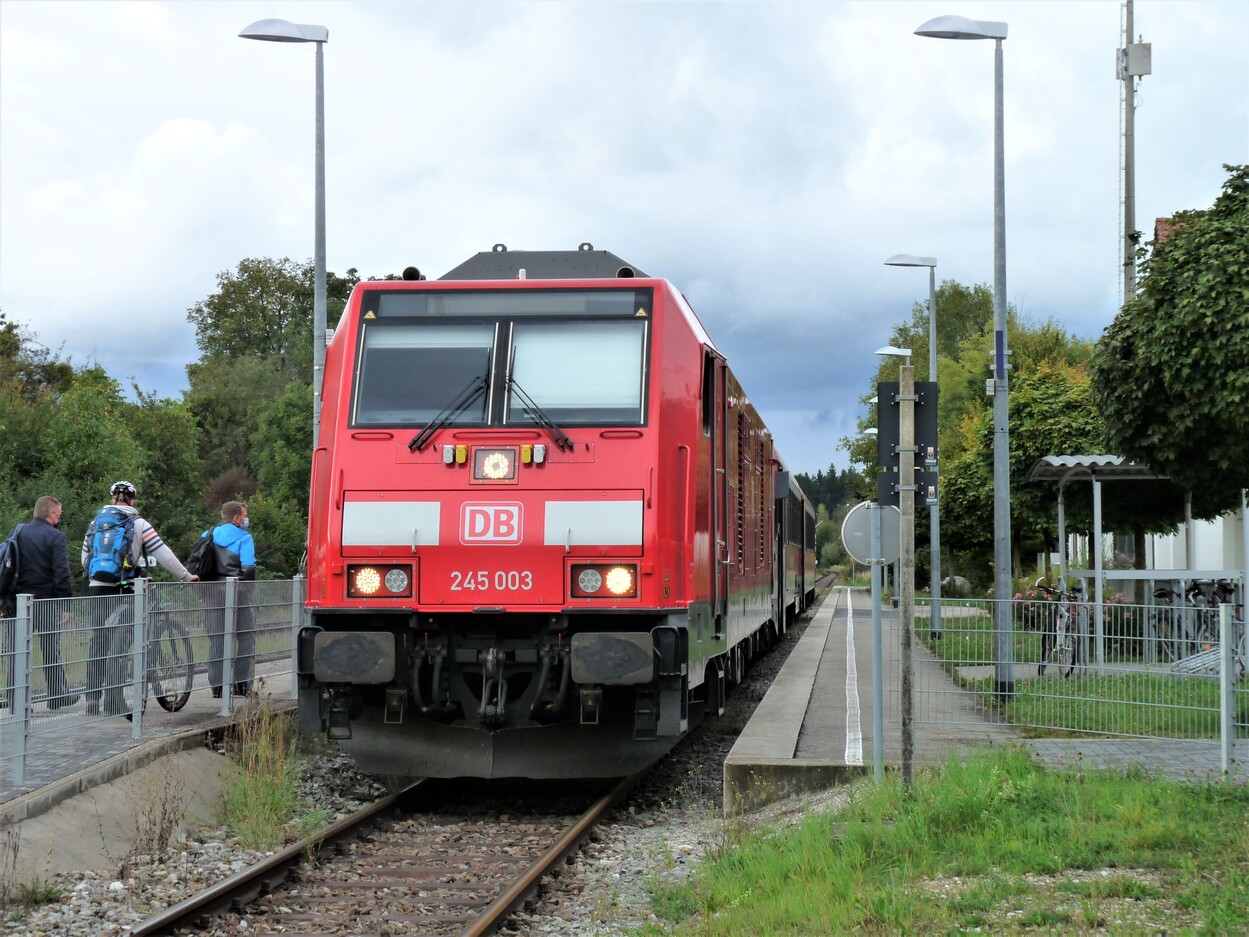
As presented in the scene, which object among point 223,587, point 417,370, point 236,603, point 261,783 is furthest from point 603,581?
point 236,603

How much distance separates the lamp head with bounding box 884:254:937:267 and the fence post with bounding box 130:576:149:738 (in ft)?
68.1

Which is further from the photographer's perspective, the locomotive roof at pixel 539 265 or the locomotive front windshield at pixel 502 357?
the locomotive roof at pixel 539 265

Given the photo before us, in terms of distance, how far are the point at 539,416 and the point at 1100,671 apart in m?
4.73

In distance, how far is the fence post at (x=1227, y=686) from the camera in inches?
398

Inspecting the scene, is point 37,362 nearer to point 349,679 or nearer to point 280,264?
point 280,264

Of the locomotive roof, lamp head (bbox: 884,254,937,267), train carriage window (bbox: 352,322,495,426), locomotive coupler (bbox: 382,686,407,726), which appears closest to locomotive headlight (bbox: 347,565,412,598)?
locomotive coupler (bbox: 382,686,407,726)

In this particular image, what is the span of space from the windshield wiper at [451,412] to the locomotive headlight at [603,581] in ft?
4.46

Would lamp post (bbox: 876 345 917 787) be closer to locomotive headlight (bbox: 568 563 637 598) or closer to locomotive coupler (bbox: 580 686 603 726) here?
locomotive headlight (bbox: 568 563 637 598)

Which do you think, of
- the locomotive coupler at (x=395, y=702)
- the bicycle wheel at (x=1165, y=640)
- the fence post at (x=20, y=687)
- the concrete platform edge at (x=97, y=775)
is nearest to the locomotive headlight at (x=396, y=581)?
the locomotive coupler at (x=395, y=702)

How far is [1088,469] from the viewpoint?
19422mm

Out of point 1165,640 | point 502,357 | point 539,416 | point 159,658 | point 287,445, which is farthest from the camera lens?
point 287,445

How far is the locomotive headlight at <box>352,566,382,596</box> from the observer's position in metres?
9.72

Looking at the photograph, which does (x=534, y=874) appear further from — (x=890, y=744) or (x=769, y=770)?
(x=890, y=744)

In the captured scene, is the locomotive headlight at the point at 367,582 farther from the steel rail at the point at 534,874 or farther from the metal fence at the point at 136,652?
the steel rail at the point at 534,874
